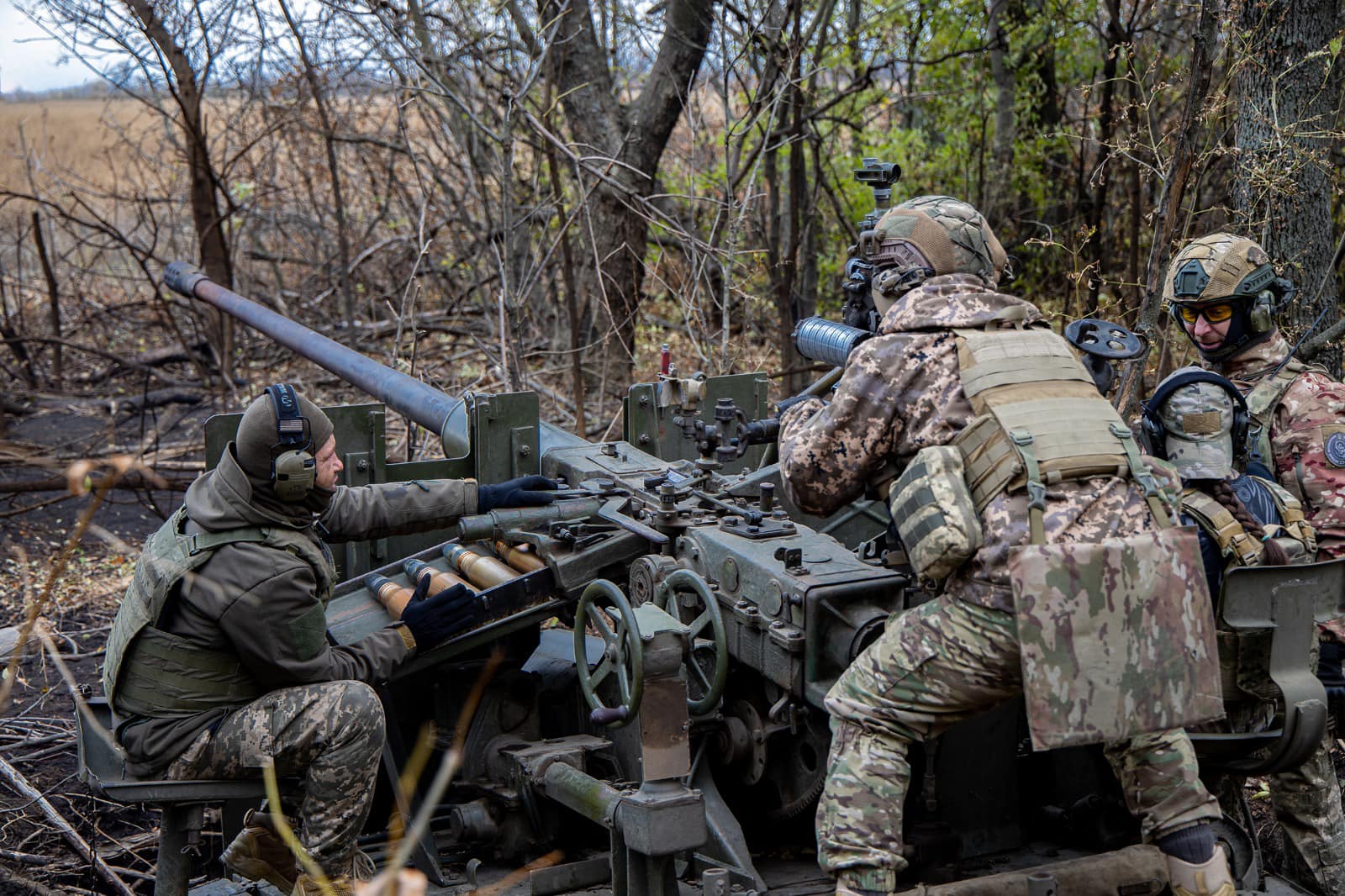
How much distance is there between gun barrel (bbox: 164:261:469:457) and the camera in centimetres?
610

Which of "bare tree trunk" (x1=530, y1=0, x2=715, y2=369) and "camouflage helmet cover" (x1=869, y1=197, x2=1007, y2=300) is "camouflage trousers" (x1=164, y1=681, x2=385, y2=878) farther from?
"bare tree trunk" (x1=530, y1=0, x2=715, y2=369)

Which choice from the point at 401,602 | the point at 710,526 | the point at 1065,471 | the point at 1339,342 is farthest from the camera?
the point at 1339,342

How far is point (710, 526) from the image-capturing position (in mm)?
4484

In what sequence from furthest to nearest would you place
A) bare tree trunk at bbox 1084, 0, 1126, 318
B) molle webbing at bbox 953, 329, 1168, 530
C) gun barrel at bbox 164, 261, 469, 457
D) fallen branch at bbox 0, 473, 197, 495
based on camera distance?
bare tree trunk at bbox 1084, 0, 1126, 318, fallen branch at bbox 0, 473, 197, 495, gun barrel at bbox 164, 261, 469, 457, molle webbing at bbox 953, 329, 1168, 530

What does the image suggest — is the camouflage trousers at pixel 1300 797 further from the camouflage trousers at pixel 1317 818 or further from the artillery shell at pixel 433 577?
the artillery shell at pixel 433 577

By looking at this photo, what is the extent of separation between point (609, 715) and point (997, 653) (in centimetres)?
108

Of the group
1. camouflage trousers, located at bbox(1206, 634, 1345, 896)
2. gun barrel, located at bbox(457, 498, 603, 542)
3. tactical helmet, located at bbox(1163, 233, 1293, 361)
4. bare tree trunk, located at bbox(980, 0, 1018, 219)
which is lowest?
camouflage trousers, located at bbox(1206, 634, 1345, 896)

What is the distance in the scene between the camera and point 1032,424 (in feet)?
10.9

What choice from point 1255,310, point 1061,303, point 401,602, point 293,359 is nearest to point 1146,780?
point 1255,310

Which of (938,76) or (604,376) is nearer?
(604,376)

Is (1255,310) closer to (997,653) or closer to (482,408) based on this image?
(997,653)

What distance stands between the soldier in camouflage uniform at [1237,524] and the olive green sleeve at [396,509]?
2.49m

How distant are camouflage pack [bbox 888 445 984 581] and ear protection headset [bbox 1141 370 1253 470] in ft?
2.95

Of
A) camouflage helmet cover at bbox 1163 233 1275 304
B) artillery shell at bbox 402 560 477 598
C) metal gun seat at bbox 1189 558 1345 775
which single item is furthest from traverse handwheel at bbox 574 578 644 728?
camouflage helmet cover at bbox 1163 233 1275 304
